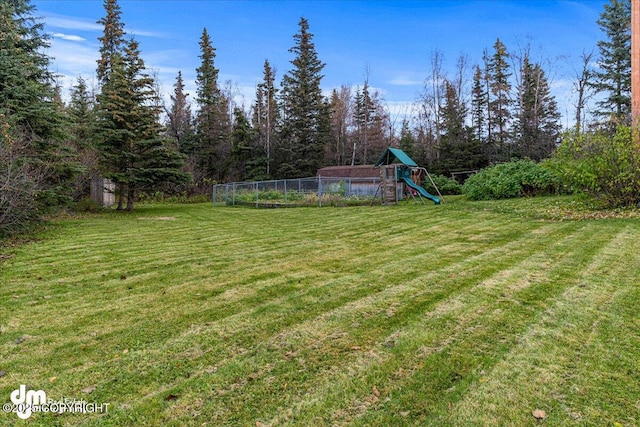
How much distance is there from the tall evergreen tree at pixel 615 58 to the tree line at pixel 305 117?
0.07m

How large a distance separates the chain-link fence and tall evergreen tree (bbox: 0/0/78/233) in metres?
8.88

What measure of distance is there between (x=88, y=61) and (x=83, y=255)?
28.6 metres

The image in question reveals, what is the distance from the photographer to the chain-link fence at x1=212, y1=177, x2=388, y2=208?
16406mm

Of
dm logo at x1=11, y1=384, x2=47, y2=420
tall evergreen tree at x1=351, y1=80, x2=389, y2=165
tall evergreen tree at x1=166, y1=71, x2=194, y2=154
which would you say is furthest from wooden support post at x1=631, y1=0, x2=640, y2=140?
tall evergreen tree at x1=166, y1=71, x2=194, y2=154

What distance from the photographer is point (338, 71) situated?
37250mm

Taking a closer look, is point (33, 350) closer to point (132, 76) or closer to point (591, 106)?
point (132, 76)

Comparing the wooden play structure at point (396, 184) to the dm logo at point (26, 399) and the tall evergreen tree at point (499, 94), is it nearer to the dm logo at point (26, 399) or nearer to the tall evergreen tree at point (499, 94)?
the dm logo at point (26, 399)

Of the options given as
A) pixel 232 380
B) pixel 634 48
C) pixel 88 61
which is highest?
pixel 88 61

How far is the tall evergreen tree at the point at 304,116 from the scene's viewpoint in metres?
31.4

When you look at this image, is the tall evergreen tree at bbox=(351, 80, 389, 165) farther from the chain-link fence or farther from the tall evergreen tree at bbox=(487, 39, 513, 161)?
the chain-link fence

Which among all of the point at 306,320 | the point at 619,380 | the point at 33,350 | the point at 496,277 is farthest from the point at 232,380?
the point at 496,277

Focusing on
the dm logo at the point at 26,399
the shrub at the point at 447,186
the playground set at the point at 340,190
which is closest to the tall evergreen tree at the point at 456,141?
the shrub at the point at 447,186

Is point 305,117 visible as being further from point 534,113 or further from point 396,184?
point 396,184

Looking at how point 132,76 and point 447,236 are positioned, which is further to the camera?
point 132,76
